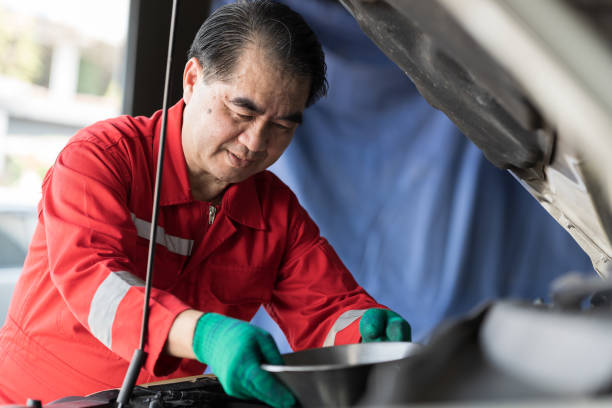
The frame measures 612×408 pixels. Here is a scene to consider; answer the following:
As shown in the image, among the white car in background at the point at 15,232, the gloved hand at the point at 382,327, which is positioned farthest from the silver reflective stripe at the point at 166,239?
the white car in background at the point at 15,232

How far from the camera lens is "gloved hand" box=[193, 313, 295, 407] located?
0.84 meters

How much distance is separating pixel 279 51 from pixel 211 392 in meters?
0.74

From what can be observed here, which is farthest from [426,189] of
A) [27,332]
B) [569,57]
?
[569,57]

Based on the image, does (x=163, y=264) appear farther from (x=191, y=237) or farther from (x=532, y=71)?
(x=532, y=71)

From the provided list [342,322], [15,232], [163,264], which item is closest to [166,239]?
[163,264]

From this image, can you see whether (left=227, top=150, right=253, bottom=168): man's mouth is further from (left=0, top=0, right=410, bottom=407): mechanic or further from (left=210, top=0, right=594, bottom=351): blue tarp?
(left=210, top=0, right=594, bottom=351): blue tarp

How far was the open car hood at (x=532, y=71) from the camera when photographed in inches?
20.9

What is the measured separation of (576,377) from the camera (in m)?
0.45

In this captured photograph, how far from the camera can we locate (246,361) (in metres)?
0.85

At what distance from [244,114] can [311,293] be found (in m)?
0.55

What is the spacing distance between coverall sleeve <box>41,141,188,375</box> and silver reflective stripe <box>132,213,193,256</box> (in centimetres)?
8

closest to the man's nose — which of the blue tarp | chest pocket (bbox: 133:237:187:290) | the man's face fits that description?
the man's face

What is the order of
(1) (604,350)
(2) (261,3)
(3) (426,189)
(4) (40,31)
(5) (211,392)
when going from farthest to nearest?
(4) (40,31)
(3) (426,189)
(2) (261,3)
(5) (211,392)
(1) (604,350)

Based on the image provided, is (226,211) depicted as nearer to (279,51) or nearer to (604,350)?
(279,51)
